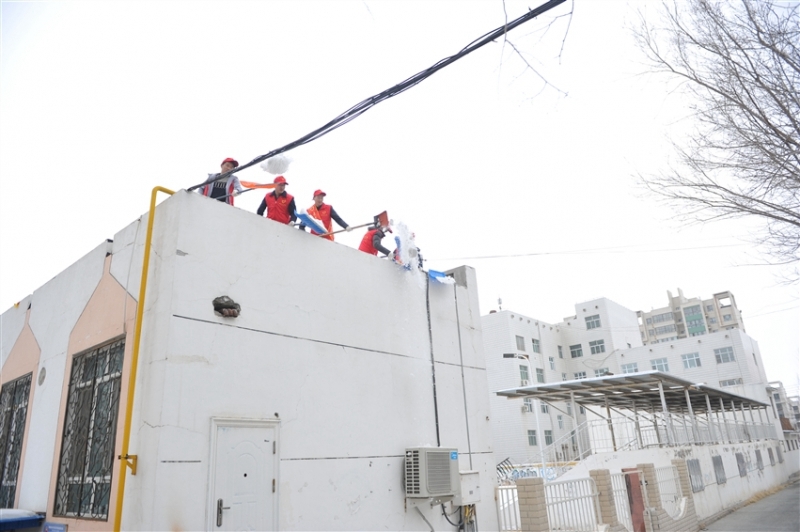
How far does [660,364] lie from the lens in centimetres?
4450

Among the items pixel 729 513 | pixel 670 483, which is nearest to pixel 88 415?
pixel 670 483

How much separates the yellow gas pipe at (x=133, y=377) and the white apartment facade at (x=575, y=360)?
34091 millimetres

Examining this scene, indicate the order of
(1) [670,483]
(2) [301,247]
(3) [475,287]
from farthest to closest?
(1) [670,483], (3) [475,287], (2) [301,247]

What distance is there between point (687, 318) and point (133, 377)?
98610 mm

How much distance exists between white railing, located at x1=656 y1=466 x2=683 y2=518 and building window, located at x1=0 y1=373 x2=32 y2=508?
11.6m

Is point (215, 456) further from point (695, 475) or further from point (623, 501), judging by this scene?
point (695, 475)

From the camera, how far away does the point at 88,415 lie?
5.92 meters

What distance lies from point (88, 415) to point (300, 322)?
8.42ft

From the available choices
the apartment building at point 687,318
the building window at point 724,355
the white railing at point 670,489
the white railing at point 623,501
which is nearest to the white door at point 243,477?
the white railing at point 623,501

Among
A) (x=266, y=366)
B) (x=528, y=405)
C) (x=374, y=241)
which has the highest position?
(x=374, y=241)

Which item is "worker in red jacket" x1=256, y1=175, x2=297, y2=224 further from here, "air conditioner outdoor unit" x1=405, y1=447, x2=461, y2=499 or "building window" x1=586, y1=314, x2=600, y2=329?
"building window" x1=586, y1=314, x2=600, y2=329

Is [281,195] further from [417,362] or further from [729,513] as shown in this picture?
[729,513]

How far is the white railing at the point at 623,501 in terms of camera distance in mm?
9926

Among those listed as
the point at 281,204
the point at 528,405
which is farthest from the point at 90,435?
the point at 528,405
